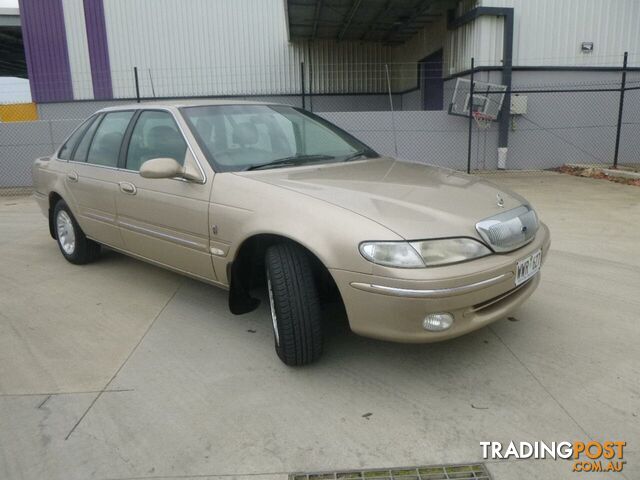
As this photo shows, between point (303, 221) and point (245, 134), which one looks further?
point (245, 134)

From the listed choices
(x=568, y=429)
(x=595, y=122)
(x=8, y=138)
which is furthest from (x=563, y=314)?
(x=8, y=138)

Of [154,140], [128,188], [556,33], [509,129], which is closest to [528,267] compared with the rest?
[154,140]

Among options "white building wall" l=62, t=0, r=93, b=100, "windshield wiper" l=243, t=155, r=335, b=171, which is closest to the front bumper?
"windshield wiper" l=243, t=155, r=335, b=171

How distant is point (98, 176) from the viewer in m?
4.41

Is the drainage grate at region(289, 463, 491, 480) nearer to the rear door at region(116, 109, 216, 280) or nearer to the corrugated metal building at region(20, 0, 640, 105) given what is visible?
the rear door at region(116, 109, 216, 280)

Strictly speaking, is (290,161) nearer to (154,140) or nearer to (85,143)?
(154,140)

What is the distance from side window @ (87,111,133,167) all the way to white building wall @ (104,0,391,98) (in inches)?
438

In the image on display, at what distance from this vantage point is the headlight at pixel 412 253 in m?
2.55

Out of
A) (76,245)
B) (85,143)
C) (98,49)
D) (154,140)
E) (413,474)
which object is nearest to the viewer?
(413,474)

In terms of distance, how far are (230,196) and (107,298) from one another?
1777 millimetres

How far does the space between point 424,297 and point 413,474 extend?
785mm

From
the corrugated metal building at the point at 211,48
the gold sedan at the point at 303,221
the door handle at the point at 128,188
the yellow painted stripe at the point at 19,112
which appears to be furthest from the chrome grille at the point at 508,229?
the yellow painted stripe at the point at 19,112

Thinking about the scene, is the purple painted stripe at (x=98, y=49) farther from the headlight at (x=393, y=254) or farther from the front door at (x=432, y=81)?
the headlight at (x=393, y=254)

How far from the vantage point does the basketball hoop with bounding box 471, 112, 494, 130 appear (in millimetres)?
10998
